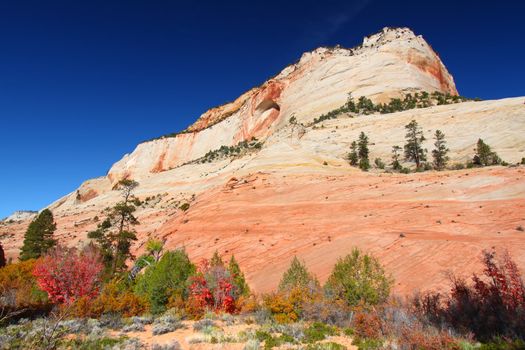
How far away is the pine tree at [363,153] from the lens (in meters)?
41.5

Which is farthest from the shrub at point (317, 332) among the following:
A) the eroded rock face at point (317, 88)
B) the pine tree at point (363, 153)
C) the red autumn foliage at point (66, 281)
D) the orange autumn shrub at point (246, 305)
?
the eroded rock face at point (317, 88)

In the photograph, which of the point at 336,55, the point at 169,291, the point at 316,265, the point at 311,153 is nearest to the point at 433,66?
the point at 336,55

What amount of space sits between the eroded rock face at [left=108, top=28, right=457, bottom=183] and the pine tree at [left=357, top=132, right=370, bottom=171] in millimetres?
28952

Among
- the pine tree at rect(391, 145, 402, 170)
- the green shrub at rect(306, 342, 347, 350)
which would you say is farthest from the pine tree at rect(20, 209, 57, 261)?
the pine tree at rect(391, 145, 402, 170)

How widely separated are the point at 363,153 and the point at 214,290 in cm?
3179

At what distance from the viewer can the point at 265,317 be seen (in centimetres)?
1470

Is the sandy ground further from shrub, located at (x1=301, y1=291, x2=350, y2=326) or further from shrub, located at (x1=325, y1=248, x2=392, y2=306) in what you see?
shrub, located at (x1=325, y1=248, x2=392, y2=306)

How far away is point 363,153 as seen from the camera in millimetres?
44781

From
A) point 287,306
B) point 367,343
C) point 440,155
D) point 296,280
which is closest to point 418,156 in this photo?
point 440,155

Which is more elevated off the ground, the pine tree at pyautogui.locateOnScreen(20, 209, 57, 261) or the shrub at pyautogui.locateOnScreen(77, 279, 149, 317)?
the pine tree at pyautogui.locateOnScreen(20, 209, 57, 261)

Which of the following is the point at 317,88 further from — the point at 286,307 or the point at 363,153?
the point at 286,307

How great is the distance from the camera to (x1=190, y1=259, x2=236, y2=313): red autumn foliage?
1742cm

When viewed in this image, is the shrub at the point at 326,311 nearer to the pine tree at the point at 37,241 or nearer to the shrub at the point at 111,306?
the shrub at the point at 111,306

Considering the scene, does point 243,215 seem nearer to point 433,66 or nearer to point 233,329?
point 233,329
